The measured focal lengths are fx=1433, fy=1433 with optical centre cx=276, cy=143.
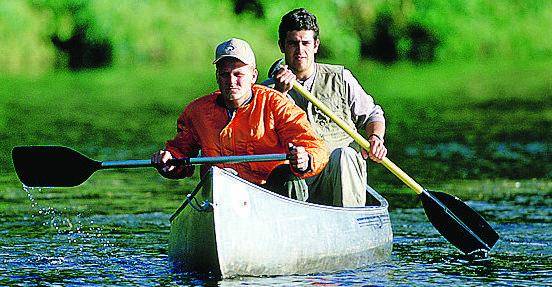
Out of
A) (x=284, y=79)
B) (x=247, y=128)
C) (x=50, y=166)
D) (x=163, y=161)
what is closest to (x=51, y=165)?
(x=50, y=166)

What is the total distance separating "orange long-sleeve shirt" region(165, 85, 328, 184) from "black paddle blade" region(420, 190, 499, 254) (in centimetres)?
183

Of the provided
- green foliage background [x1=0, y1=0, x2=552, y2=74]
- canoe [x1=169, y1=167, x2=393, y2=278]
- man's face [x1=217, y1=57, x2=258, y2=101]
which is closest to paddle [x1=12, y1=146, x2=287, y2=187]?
canoe [x1=169, y1=167, x2=393, y2=278]

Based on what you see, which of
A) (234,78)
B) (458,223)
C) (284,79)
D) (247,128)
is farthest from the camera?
(458,223)

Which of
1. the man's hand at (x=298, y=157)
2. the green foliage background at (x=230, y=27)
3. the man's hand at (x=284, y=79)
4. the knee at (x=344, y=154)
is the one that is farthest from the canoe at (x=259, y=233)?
the green foliage background at (x=230, y=27)

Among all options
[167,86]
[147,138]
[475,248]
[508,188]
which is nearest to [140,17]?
[167,86]

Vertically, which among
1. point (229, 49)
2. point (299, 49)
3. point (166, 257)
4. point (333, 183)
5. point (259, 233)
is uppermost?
point (299, 49)

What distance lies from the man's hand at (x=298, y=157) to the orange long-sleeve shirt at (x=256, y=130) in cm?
13

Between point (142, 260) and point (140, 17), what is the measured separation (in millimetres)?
21642

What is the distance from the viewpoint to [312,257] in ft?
27.5

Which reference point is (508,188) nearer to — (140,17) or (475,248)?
(475,248)

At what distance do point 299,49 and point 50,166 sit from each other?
1.71 metres

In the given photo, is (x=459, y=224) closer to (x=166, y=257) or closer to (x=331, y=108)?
(x=331, y=108)

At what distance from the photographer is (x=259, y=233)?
313 inches

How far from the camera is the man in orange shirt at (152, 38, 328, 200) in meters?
8.04
